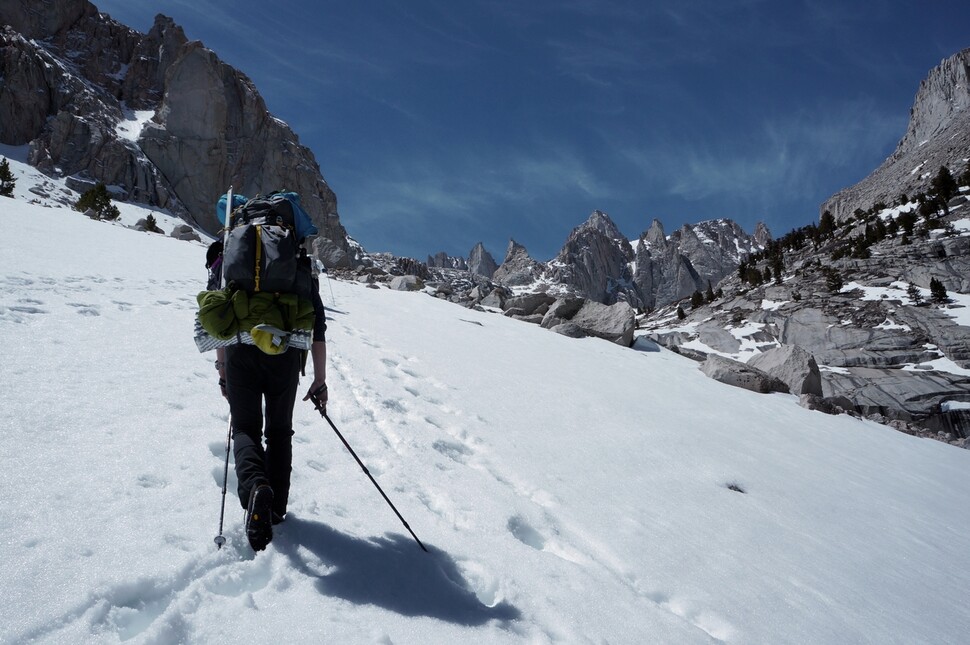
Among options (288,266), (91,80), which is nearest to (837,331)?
(288,266)

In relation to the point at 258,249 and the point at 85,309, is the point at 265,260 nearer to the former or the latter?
the point at 258,249

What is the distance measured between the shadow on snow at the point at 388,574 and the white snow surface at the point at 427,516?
2 cm

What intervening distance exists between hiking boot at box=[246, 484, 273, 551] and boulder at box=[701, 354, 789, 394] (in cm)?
1841

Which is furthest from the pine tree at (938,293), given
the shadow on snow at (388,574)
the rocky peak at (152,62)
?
the rocky peak at (152,62)

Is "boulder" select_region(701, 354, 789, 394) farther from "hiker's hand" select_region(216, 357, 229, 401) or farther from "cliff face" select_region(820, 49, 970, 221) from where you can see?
"cliff face" select_region(820, 49, 970, 221)

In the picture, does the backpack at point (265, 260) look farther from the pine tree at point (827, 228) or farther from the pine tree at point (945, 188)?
the pine tree at point (827, 228)

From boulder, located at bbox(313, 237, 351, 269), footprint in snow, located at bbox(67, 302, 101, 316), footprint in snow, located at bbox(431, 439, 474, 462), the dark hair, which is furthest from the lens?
boulder, located at bbox(313, 237, 351, 269)

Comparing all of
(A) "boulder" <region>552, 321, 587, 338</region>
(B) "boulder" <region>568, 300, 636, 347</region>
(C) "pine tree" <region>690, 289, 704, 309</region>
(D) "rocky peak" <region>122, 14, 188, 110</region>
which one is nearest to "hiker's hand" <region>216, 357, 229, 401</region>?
(A) "boulder" <region>552, 321, 587, 338</region>

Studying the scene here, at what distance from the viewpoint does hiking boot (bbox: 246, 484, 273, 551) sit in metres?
3.18

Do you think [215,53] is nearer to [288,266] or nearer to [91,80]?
[91,80]

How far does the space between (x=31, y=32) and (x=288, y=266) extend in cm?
16593

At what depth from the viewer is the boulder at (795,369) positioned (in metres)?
19.1

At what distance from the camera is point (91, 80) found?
380 feet

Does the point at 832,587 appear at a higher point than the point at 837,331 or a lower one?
lower
